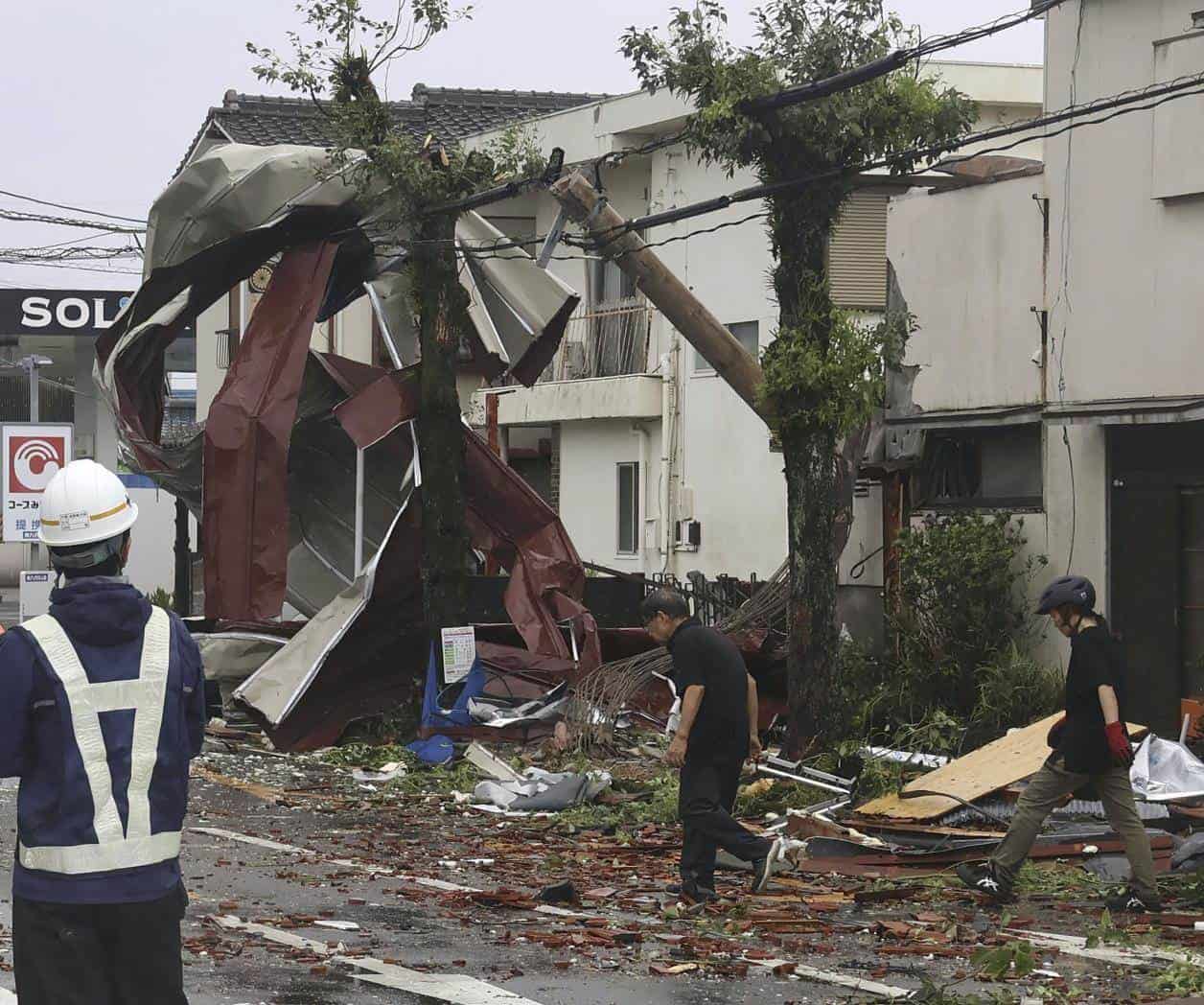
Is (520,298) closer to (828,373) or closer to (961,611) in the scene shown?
(961,611)

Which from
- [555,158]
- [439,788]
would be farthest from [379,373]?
[439,788]

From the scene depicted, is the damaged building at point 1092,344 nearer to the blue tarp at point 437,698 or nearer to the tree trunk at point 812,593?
the tree trunk at point 812,593

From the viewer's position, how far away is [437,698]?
18328mm

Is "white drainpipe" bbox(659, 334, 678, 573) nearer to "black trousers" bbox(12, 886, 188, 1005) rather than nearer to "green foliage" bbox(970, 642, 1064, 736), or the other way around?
"green foliage" bbox(970, 642, 1064, 736)

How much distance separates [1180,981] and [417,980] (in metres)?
3.31

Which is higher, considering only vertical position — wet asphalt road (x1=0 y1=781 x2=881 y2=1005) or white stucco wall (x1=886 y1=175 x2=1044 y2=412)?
white stucco wall (x1=886 y1=175 x2=1044 y2=412)

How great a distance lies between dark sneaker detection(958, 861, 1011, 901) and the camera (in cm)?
1037

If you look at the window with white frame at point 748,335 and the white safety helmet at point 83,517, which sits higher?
the window with white frame at point 748,335

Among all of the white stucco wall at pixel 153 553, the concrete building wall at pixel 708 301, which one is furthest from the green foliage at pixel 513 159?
the white stucco wall at pixel 153 553

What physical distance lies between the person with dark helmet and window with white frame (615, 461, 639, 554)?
18.8 meters

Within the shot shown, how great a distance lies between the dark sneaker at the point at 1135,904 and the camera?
10.1 m

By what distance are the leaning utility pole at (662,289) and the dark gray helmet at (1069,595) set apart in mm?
4780

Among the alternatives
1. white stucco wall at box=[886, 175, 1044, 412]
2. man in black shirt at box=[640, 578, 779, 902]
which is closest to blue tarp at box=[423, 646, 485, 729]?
white stucco wall at box=[886, 175, 1044, 412]

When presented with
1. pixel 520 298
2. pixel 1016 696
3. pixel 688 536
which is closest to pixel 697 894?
pixel 1016 696
